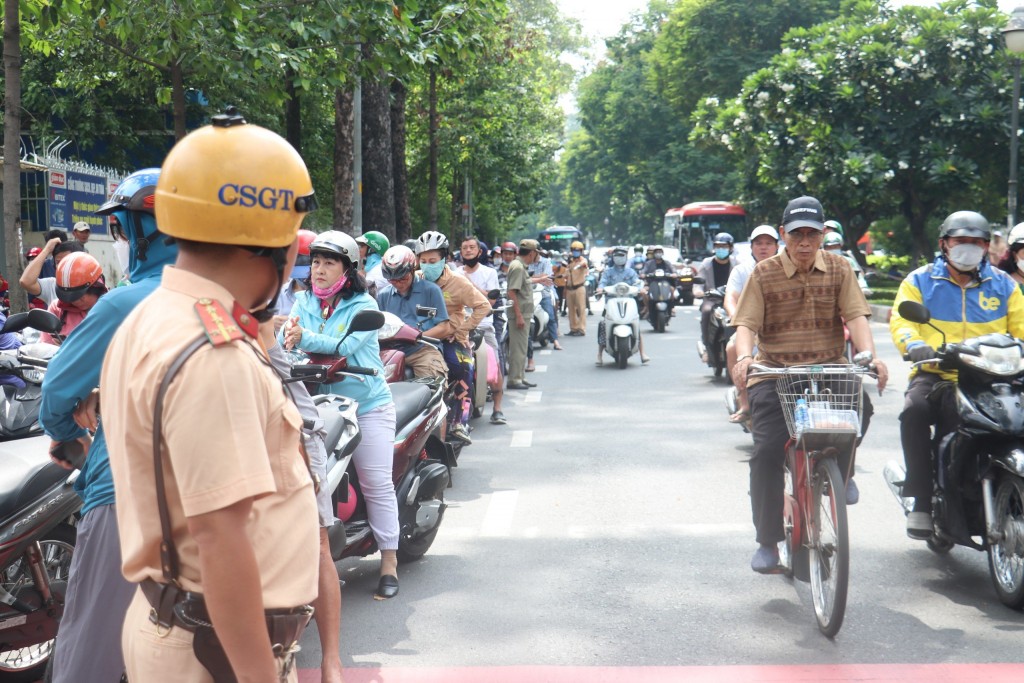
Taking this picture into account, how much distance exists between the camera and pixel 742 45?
4528 cm

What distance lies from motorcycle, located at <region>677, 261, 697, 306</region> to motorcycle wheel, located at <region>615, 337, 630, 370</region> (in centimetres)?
1694

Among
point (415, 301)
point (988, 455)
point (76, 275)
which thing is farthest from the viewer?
point (415, 301)

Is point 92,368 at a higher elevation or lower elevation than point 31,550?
higher

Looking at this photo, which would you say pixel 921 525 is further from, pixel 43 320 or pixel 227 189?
pixel 227 189

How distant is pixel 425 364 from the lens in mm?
8023

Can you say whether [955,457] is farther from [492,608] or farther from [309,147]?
[309,147]

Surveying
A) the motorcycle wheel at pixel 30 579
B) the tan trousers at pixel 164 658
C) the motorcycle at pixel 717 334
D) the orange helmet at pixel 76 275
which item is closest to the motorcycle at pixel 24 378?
the orange helmet at pixel 76 275

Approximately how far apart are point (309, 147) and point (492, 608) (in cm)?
2289

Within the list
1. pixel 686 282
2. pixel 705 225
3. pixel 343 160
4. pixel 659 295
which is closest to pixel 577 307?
pixel 659 295

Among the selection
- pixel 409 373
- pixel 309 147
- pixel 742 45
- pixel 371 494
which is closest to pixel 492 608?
pixel 371 494

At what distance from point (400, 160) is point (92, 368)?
19.5 meters

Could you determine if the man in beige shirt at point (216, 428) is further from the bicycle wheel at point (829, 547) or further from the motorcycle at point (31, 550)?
the bicycle wheel at point (829, 547)

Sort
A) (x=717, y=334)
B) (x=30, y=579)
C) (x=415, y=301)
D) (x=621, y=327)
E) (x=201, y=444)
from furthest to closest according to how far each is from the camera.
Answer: (x=621, y=327) → (x=717, y=334) → (x=415, y=301) → (x=30, y=579) → (x=201, y=444)

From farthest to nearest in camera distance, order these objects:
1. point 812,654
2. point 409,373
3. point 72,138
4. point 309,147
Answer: point 309,147 → point 72,138 → point 409,373 → point 812,654
